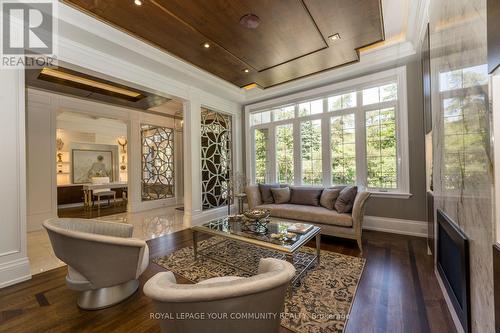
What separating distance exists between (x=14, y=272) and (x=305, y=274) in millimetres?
3273

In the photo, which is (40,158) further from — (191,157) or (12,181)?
(191,157)

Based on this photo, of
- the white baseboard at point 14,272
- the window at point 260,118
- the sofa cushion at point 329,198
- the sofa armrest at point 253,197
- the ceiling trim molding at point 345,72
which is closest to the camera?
the white baseboard at point 14,272

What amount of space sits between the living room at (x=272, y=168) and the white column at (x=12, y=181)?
16 mm

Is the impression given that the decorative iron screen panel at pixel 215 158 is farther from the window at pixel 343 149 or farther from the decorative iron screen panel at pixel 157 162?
the window at pixel 343 149

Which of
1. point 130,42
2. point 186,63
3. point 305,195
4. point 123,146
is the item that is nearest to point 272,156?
point 305,195

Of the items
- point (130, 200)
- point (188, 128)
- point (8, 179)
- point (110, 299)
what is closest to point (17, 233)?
point (8, 179)

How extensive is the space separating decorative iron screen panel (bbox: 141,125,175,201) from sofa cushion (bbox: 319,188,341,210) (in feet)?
16.6

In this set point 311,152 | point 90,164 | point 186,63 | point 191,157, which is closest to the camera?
point 186,63

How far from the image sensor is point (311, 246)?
10.7ft

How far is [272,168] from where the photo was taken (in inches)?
210

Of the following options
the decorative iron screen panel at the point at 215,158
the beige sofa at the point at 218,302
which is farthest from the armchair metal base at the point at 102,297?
the decorative iron screen panel at the point at 215,158

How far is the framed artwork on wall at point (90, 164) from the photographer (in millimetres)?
7332

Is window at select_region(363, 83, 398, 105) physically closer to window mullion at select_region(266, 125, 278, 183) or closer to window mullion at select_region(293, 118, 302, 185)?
window mullion at select_region(293, 118, 302, 185)

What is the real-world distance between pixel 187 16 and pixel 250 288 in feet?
9.28
